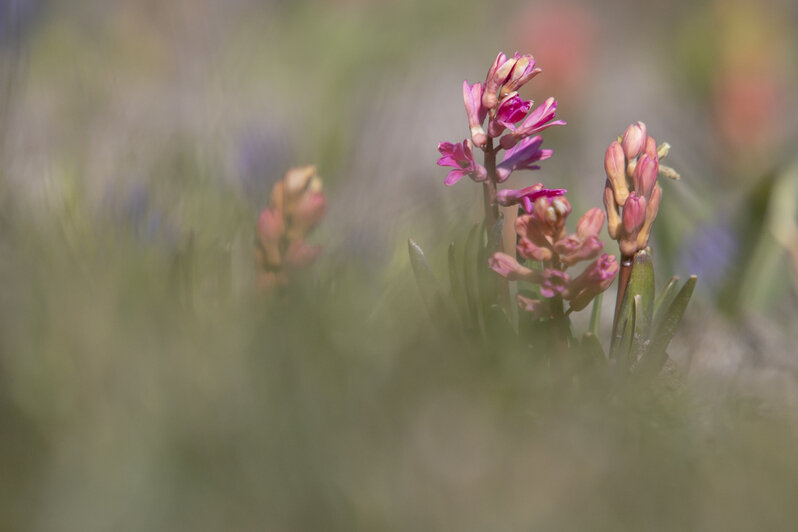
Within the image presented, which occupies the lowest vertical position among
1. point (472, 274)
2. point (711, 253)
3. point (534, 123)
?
point (711, 253)

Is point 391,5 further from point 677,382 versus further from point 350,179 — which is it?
point 677,382

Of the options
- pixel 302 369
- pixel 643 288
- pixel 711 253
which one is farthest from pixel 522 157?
pixel 711 253

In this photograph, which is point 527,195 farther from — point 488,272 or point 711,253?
point 711,253

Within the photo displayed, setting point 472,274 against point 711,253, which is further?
point 711,253

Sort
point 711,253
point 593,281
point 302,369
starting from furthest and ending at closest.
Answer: point 711,253, point 593,281, point 302,369

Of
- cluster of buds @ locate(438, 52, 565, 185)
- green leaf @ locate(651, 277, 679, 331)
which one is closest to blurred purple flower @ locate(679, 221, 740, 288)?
green leaf @ locate(651, 277, 679, 331)

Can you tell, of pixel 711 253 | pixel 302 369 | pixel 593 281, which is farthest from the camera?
pixel 711 253

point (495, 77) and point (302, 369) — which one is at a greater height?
point (495, 77)

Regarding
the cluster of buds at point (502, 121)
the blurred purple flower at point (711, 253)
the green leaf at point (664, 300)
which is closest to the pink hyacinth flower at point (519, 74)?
the cluster of buds at point (502, 121)
